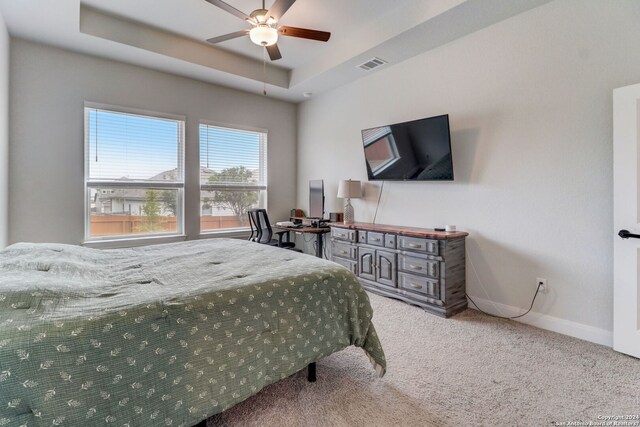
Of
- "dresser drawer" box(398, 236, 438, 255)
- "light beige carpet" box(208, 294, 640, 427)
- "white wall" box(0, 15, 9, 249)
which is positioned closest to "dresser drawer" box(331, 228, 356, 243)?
"dresser drawer" box(398, 236, 438, 255)

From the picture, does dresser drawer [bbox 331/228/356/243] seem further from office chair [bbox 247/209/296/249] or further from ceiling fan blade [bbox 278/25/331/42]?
ceiling fan blade [bbox 278/25/331/42]

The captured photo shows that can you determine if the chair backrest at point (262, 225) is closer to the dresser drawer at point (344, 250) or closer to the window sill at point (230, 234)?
the window sill at point (230, 234)

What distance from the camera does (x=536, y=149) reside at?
2.76 meters

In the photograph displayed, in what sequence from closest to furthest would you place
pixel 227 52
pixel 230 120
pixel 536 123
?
pixel 536 123 < pixel 227 52 < pixel 230 120

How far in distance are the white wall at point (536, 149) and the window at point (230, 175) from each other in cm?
257

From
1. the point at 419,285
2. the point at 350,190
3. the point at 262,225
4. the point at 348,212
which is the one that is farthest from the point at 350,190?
the point at 419,285

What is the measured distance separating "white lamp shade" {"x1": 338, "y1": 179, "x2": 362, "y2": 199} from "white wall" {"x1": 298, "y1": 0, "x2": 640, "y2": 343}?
71cm

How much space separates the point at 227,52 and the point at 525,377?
15.2 feet

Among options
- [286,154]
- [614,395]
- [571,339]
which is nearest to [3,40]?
[286,154]

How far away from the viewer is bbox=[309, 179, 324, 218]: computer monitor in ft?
15.6

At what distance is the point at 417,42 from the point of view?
3.31 metres

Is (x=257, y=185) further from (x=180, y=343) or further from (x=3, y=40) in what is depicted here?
(x=180, y=343)

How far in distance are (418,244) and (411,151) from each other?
1127 mm

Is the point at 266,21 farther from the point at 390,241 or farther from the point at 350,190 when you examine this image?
the point at 390,241
